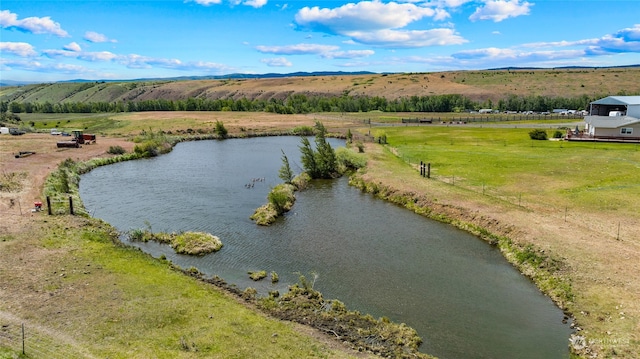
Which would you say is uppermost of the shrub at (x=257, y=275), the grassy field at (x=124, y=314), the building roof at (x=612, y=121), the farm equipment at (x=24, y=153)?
the building roof at (x=612, y=121)

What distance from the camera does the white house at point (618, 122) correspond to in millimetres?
59625

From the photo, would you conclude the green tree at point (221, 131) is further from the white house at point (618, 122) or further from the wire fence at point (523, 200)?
the white house at point (618, 122)

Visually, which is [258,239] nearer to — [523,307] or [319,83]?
[523,307]

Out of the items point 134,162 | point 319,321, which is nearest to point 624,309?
point 319,321

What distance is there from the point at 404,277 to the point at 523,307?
5.42 m

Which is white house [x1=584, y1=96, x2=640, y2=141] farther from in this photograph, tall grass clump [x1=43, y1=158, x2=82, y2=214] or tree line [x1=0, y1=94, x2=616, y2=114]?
tall grass clump [x1=43, y1=158, x2=82, y2=214]

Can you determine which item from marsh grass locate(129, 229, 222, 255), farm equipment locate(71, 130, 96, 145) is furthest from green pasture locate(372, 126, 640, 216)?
farm equipment locate(71, 130, 96, 145)

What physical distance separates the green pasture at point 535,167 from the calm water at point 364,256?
9.37 m

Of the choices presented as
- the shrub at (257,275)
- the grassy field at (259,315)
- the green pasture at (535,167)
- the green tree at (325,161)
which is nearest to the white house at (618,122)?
the green pasture at (535,167)

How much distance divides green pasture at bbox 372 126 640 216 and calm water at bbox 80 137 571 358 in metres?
9.37

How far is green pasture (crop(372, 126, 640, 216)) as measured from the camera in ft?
107

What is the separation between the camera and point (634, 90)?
430 ft

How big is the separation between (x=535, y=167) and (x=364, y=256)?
88.3 ft

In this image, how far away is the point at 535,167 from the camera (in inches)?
1710
